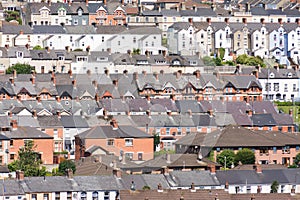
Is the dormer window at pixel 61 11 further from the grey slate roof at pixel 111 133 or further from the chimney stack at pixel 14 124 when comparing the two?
the chimney stack at pixel 14 124

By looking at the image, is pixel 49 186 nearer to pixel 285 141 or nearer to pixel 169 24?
pixel 285 141

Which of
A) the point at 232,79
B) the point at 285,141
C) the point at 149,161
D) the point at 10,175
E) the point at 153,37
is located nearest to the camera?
the point at 10,175

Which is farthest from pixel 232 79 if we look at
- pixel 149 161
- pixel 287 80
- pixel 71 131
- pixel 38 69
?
pixel 149 161

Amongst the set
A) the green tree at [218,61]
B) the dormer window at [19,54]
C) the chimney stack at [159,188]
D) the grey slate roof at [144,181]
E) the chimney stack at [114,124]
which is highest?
the dormer window at [19,54]

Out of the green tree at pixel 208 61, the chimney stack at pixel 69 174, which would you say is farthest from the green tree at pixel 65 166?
the green tree at pixel 208 61

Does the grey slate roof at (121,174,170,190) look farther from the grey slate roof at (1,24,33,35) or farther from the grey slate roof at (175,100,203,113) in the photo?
the grey slate roof at (1,24,33,35)

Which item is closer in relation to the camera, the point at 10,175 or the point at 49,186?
the point at 49,186

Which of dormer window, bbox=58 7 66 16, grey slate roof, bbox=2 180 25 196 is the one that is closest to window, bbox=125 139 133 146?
grey slate roof, bbox=2 180 25 196

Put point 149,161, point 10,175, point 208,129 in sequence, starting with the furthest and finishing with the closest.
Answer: point 208,129 → point 149,161 → point 10,175
